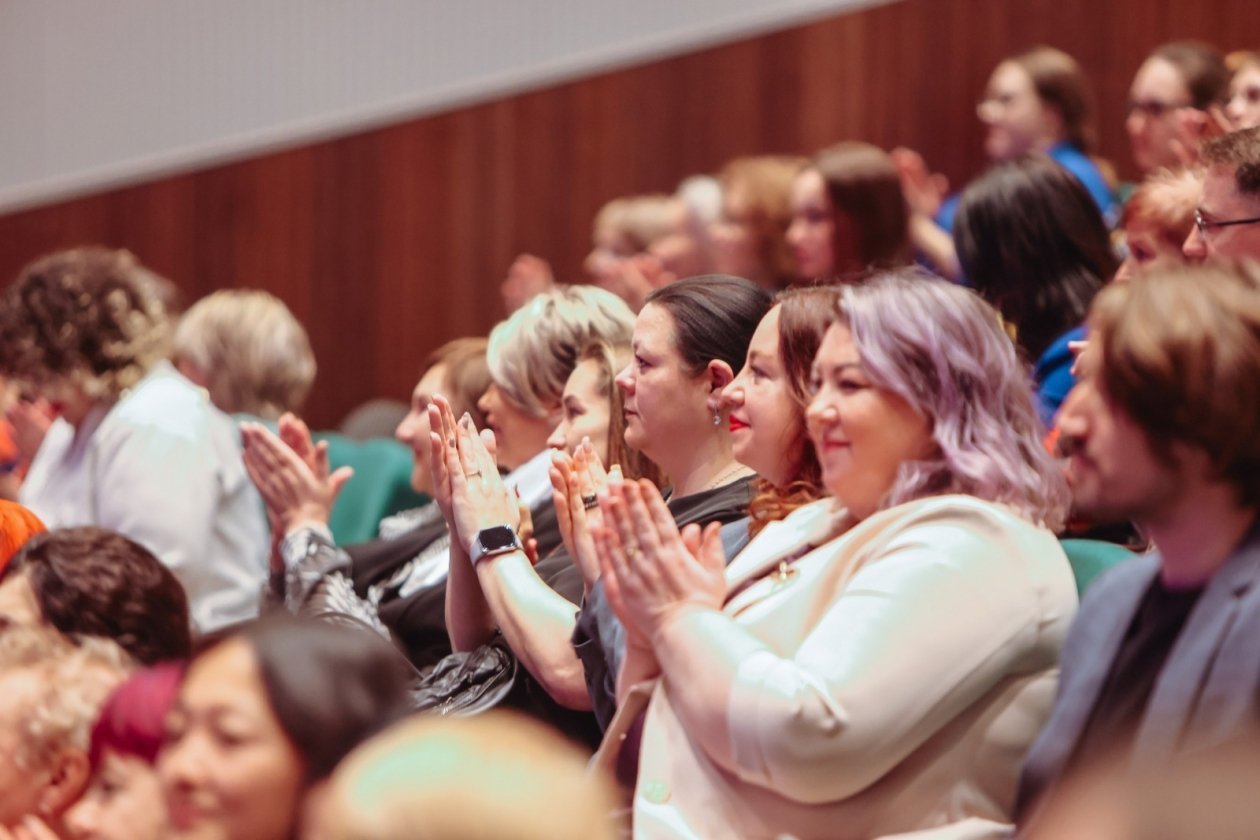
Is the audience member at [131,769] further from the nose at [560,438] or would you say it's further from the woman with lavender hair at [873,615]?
the nose at [560,438]

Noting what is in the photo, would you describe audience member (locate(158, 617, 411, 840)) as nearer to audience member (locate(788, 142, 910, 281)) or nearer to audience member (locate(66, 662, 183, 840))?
audience member (locate(66, 662, 183, 840))

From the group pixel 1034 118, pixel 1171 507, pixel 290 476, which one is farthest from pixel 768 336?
pixel 1034 118

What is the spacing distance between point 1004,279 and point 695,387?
2.70 feet

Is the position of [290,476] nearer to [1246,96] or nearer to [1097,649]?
[1097,649]

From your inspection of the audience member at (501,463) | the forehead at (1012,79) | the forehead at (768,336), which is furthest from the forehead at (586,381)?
the forehead at (1012,79)

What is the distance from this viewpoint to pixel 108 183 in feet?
21.1

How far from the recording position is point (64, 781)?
1.80 meters

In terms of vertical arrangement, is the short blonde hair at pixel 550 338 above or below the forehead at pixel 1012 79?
below

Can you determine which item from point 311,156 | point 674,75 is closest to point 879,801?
point 674,75

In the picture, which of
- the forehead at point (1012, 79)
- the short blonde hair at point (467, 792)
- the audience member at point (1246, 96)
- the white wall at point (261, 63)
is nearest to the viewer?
the short blonde hair at point (467, 792)

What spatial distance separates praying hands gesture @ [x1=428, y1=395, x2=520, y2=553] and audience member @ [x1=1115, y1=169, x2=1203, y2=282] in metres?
0.99

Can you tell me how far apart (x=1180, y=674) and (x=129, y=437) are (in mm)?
2519

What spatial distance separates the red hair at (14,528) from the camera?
2.76 metres

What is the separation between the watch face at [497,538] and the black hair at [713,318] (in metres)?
0.35
